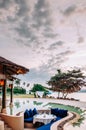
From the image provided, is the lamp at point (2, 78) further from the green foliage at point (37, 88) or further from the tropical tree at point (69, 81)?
the green foliage at point (37, 88)

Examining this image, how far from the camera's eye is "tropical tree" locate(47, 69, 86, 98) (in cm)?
3547

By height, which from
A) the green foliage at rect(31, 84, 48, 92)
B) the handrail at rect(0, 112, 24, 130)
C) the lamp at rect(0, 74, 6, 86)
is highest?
the green foliage at rect(31, 84, 48, 92)

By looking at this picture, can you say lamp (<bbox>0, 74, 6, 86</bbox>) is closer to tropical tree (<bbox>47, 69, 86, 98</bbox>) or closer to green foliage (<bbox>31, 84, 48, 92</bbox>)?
tropical tree (<bbox>47, 69, 86, 98</bbox>)

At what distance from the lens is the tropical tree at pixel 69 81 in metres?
35.5

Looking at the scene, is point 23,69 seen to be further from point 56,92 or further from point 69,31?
point 56,92

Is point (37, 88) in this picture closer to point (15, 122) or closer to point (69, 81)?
point (69, 81)

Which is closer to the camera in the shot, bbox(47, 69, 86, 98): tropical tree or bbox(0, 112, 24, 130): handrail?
bbox(0, 112, 24, 130): handrail

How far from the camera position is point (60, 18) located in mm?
15148

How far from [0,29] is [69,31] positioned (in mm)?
5135

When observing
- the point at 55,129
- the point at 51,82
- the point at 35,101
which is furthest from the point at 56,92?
the point at 55,129

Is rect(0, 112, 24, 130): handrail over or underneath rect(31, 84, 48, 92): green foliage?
underneath

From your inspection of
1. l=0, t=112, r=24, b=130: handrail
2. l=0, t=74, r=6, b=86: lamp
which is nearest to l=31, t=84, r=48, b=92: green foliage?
l=0, t=74, r=6, b=86: lamp

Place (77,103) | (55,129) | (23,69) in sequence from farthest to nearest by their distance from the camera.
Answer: (77,103), (23,69), (55,129)

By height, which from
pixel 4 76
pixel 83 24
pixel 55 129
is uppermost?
pixel 83 24
